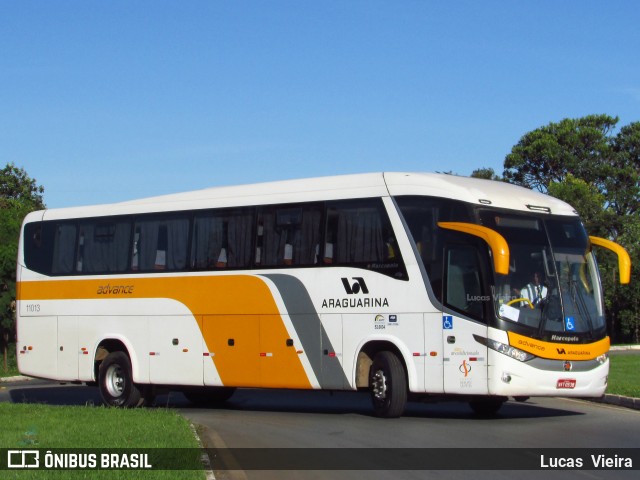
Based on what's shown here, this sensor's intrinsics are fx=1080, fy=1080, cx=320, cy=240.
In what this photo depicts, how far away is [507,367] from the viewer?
16.5 metres

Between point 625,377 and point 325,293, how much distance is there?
11.5 meters

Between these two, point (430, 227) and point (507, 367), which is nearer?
point (507, 367)

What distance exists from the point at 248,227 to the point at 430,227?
4.12m

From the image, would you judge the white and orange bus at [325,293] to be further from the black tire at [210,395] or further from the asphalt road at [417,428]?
the asphalt road at [417,428]

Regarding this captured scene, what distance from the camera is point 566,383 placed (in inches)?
652

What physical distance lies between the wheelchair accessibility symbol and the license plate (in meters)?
0.78

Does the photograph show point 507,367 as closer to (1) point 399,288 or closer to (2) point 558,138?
(1) point 399,288

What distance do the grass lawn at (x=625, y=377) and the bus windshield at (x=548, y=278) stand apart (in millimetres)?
4349

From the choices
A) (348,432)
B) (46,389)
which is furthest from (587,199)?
(348,432)

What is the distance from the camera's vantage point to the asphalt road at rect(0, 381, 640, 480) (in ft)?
39.0

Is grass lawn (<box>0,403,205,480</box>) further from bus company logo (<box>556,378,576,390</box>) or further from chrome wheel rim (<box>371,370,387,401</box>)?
bus company logo (<box>556,378,576,390</box>)

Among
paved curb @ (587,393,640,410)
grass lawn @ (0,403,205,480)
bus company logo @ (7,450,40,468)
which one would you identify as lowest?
paved curb @ (587,393,640,410)

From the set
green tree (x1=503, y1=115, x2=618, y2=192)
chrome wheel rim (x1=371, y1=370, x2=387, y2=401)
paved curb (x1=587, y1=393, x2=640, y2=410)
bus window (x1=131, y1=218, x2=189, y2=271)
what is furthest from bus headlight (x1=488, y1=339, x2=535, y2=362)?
green tree (x1=503, y1=115, x2=618, y2=192)

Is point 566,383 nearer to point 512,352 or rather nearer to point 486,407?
point 512,352
